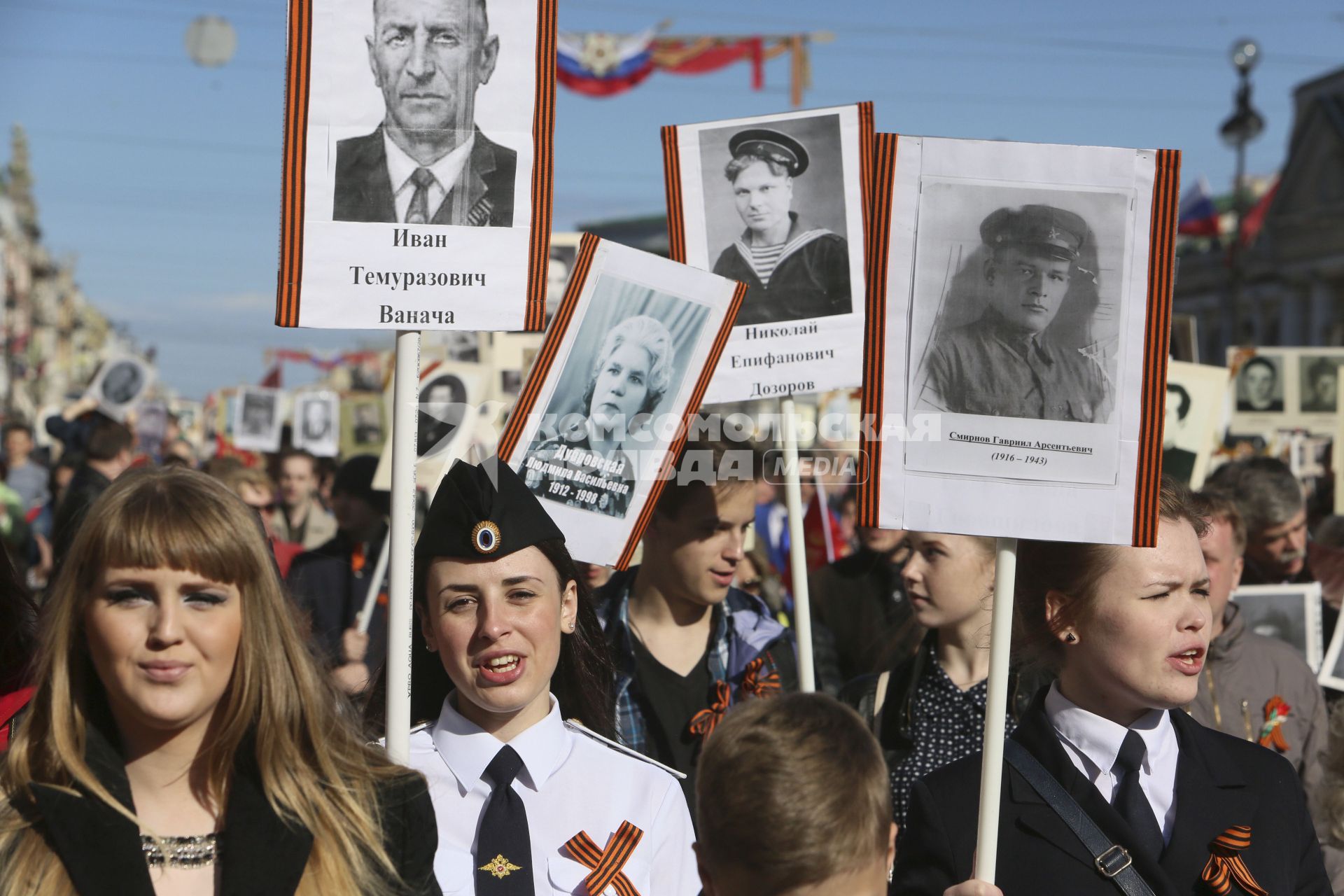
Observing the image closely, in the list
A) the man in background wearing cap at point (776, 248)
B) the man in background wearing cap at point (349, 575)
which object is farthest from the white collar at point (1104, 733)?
the man in background wearing cap at point (349, 575)

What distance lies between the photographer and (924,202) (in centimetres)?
305

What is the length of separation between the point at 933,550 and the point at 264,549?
2456mm

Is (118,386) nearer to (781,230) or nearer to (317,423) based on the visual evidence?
(317,423)

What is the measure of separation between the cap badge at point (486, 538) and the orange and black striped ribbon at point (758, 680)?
1.46 meters

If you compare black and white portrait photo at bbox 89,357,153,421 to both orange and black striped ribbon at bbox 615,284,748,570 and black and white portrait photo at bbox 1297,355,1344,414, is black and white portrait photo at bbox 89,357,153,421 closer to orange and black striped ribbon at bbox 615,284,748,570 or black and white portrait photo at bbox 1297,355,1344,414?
black and white portrait photo at bbox 1297,355,1344,414

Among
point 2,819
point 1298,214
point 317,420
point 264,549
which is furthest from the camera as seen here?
point 1298,214

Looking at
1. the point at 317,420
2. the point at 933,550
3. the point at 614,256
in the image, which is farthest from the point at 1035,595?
the point at 317,420

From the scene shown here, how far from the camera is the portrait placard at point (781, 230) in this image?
470 cm

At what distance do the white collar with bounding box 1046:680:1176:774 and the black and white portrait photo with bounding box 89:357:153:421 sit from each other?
13078mm

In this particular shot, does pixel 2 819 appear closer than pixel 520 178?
Yes

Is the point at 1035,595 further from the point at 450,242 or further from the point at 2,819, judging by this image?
the point at 2,819

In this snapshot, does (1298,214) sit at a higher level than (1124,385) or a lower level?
higher

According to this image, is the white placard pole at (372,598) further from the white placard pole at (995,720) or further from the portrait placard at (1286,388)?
the portrait placard at (1286,388)

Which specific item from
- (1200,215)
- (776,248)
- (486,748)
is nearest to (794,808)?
(486,748)
